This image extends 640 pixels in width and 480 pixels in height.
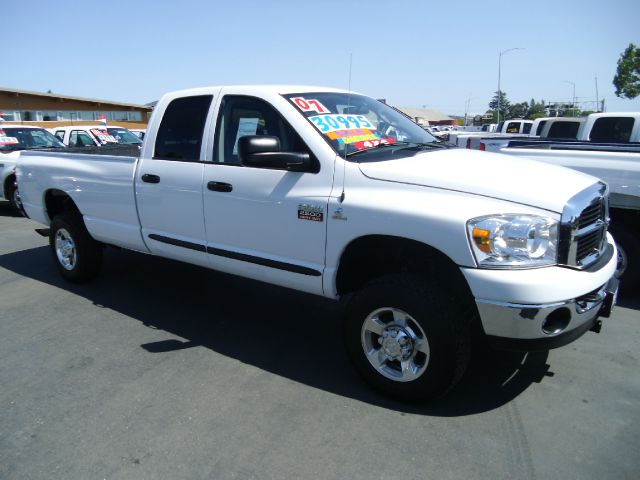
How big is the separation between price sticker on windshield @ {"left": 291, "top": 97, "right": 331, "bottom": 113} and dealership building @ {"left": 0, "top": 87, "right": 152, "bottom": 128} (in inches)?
1013

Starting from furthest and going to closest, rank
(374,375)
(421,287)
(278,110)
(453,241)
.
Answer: (278,110), (374,375), (421,287), (453,241)

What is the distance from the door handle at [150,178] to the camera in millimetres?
4297

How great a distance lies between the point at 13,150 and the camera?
10539mm

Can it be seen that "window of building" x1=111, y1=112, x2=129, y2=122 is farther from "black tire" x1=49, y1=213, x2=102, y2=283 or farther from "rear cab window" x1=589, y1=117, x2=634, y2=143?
"rear cab window" x1=589, y1=117, x2=634, y2=143

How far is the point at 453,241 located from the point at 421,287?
375mm

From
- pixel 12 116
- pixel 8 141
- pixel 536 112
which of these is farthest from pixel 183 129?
pixel 536 112

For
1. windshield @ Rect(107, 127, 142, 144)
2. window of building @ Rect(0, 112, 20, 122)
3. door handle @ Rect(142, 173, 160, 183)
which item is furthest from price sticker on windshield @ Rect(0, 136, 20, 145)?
window of building @ Rect(0, 112, 20, 122)

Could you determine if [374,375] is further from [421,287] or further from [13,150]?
[13,150]

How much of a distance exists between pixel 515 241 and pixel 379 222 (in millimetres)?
770

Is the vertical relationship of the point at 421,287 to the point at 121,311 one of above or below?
above

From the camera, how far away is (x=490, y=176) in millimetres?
3008

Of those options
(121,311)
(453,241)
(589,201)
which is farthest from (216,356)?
(589,201)

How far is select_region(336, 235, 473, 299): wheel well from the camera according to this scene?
10.2 feet

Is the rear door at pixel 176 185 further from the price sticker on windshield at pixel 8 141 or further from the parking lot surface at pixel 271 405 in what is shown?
the price sticker on windshield at pixel 8 141
